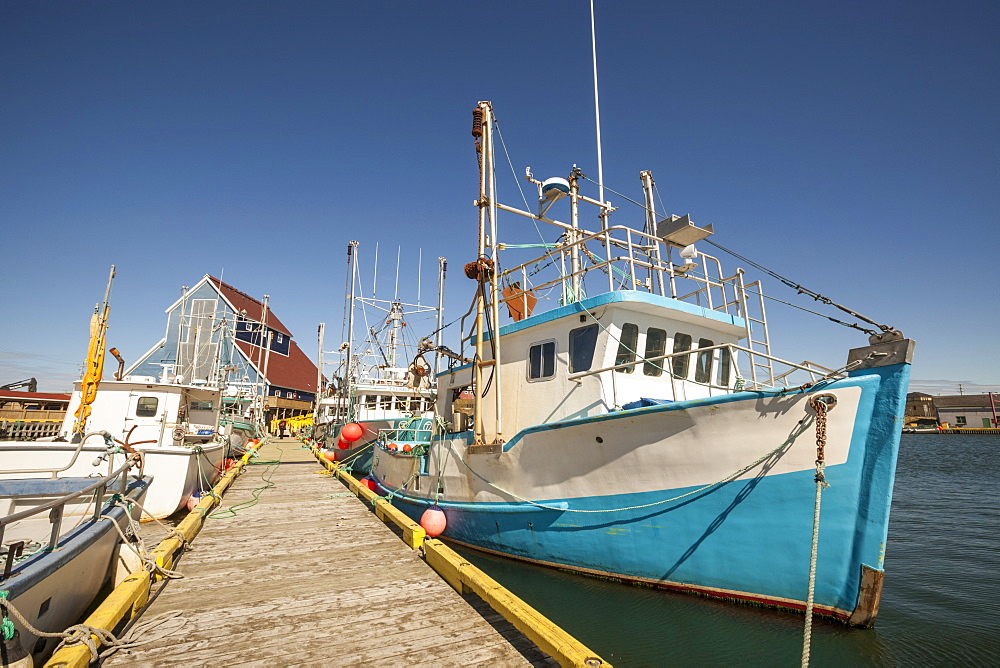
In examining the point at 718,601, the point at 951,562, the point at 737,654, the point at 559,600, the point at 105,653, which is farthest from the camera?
the point at 951,562

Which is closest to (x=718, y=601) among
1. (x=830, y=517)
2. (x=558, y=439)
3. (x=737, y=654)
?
(x=737, y=654)

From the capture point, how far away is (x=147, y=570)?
4.56 m

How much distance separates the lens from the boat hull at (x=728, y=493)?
489 cm

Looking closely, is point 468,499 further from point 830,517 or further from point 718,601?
point 830,517

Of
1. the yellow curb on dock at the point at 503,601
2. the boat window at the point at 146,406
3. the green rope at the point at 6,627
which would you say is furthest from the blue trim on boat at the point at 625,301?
the boat window at the point at 146,406

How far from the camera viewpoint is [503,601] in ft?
12.9

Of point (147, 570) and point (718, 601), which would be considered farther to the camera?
point (718, 601)

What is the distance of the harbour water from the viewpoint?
497cm

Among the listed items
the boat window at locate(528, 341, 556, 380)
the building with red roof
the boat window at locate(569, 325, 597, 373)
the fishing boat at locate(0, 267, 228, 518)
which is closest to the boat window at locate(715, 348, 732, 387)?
the boat window at locate(569, 325, 597, 373)

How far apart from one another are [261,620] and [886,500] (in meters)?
6.13

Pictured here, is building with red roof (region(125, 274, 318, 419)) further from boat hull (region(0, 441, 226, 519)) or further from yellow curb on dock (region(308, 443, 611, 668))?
yellow curb on dock (region(308, 443, 611, 668))

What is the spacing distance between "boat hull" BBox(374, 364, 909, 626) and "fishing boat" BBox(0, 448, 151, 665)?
4.94 meters

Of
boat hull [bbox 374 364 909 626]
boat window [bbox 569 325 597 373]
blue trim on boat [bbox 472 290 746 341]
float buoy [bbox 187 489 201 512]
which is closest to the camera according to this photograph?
boat hull [bbox 374 364 909 626]

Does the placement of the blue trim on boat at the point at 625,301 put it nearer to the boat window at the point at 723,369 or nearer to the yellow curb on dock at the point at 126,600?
the boat window at the point at 723,369
